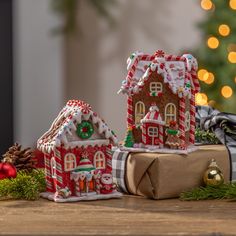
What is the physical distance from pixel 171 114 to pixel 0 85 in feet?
9.64

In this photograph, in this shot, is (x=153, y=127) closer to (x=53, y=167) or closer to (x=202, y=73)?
(x=53, y=167)

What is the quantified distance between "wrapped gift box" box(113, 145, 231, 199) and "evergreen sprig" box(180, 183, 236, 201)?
0.04 m

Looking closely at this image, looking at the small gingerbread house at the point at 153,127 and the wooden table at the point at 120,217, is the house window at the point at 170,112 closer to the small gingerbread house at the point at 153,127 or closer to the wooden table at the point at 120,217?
the small gingerbread house at the point at 153,127

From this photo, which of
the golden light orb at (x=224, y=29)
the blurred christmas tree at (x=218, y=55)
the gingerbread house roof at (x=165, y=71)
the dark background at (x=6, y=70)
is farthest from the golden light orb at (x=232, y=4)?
the gingerbread house roof at (x=165, y=71)

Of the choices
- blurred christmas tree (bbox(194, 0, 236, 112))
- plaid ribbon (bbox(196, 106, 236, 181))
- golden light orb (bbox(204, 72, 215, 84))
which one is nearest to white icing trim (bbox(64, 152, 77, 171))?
plaid ribbon (bbox(196, 106, 236, 181))

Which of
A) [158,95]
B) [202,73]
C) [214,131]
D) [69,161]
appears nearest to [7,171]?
[69,161]

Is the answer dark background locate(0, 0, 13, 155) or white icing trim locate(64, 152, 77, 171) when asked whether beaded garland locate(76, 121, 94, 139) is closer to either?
white icing trim locate(64, 152, 77, 171)

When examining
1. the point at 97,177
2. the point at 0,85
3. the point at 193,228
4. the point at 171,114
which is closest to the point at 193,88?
the point at 171,114

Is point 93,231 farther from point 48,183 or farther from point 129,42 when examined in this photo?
point 129,42

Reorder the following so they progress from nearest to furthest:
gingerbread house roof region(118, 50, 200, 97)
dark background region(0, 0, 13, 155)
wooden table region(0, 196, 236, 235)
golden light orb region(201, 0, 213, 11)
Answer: wooden table region(0, 196, 236, 235), gingerbread house roof region(118, 50, 200, 97), golden light orb region(201, 0, 213, 11), dark background region(0, 0, 13, 155)

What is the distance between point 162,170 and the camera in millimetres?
1650

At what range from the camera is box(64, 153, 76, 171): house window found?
160cm

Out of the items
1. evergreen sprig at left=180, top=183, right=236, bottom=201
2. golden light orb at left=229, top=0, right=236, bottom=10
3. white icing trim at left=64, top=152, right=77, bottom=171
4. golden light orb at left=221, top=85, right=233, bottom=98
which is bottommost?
evergreen sprig at left=180, top=183, right=236, bottom=201

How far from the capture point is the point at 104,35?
16.0ft
